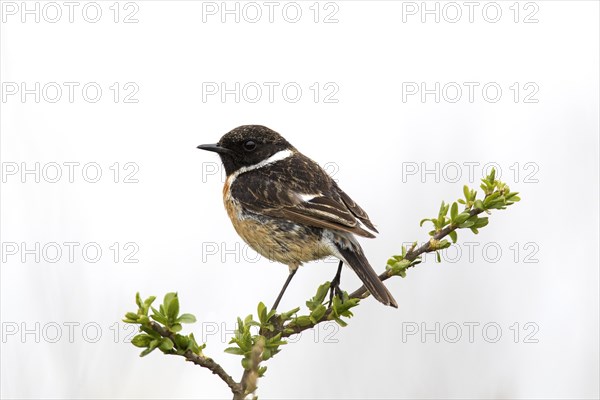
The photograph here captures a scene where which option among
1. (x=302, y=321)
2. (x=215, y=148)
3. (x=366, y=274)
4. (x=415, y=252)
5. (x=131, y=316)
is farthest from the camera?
(x=215, y=148)

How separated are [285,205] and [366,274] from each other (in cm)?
117

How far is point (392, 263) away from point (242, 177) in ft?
7.48

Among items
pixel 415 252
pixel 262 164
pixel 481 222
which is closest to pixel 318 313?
pixel 415 252

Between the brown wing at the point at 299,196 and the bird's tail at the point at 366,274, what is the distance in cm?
14

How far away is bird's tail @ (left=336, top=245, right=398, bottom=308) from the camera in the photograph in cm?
348

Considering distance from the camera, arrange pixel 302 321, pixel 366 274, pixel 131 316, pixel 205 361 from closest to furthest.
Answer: pixel 131 316 < pixel 205 361 < pixel 302 321 < pixel 366 274

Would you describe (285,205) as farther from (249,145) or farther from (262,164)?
(249,145)

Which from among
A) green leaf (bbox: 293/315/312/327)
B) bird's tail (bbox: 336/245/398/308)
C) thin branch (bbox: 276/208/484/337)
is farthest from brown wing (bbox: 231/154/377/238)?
green leaf (bbox: 293/315/312/327)

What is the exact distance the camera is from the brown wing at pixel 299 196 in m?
4.50

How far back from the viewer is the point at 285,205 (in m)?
4.89

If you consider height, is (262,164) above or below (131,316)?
above

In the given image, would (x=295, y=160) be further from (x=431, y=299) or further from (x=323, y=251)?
(x=431, y=299)

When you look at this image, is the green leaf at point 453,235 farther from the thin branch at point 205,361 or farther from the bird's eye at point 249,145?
the bird's eye at point 249,145

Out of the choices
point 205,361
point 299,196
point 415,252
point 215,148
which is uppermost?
point 215,148
